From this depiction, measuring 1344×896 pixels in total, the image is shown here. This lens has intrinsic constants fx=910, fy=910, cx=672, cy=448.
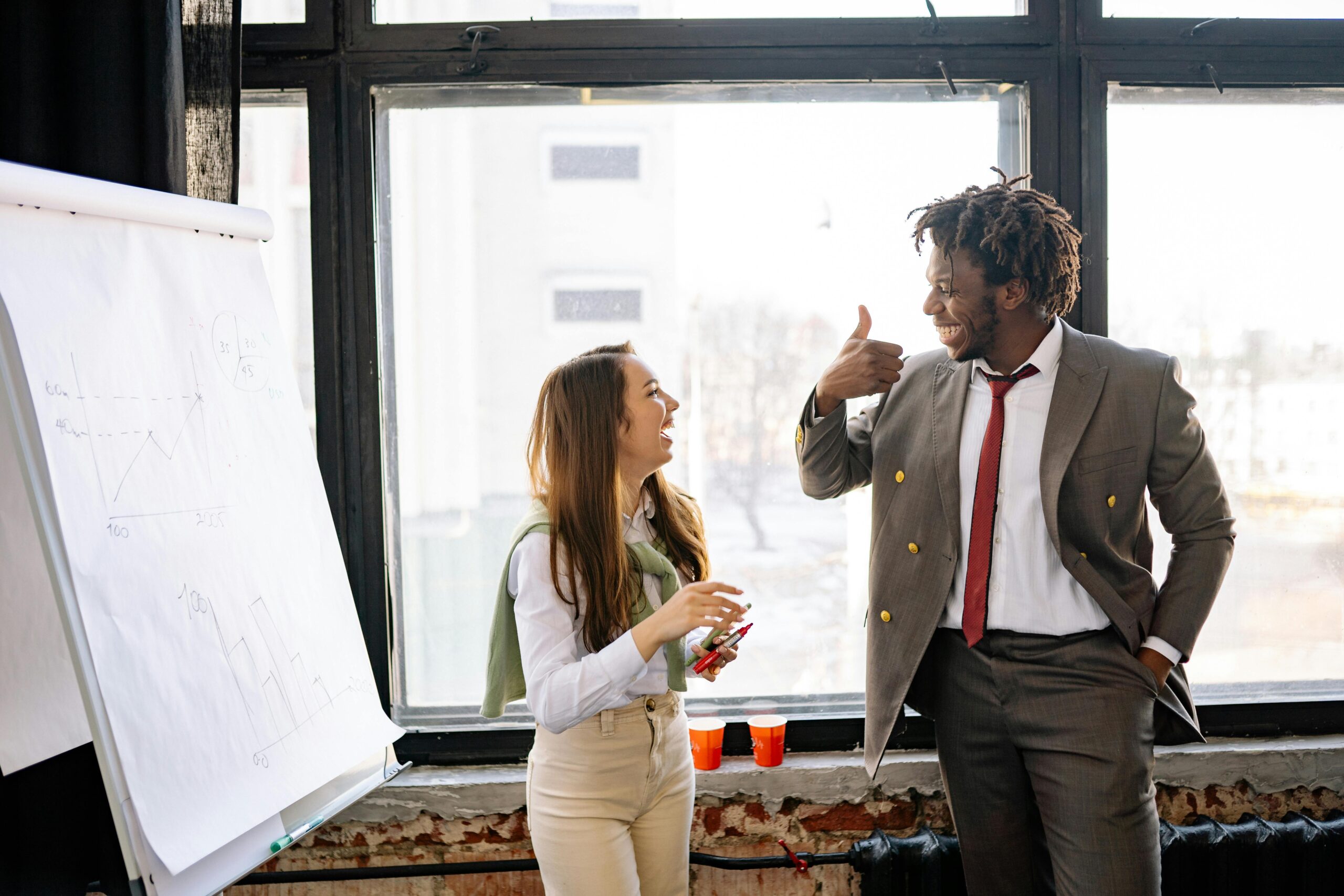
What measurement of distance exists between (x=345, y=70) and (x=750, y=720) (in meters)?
1.83

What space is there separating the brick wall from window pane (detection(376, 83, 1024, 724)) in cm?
27

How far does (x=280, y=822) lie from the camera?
4.70 ft

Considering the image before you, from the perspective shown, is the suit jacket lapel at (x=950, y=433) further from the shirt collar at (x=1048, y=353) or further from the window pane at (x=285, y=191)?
the window pane at (x=285, y=191)

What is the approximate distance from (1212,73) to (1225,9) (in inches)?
7.9

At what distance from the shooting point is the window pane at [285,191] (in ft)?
7.29

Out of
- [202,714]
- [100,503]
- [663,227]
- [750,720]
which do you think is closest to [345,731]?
[202,714]

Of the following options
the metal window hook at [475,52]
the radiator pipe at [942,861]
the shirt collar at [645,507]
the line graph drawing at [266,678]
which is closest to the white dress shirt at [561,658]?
the shirt collar at [645,507]

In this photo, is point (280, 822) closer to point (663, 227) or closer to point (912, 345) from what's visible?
point (663, 227)

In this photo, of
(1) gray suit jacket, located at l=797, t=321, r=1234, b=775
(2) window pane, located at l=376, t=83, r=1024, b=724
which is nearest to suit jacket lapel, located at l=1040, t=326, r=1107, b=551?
(1) gray suit jacket, located at l=797, t=321, r=1234, b=775

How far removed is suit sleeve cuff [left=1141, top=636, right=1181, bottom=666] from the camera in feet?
5.68

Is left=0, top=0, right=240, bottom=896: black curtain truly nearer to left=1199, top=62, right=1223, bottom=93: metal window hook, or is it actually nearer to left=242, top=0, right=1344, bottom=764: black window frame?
left=242, top=0, right=1344, bottom=764: black window frame

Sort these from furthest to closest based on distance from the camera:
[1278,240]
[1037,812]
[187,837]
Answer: [1278,240]
[1037,812]
[187,837]

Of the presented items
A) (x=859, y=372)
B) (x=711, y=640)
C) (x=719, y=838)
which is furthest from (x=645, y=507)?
(x=719, y=838)

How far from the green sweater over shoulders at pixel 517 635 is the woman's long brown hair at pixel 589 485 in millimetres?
18
